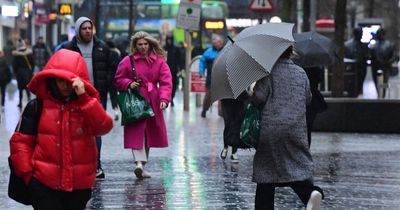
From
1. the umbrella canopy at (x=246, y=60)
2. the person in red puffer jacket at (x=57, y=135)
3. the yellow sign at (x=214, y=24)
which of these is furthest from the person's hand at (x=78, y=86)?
the yellow sign at (x=214, y=24)

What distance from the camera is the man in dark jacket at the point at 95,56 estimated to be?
11789mm

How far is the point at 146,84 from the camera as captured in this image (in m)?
12.1

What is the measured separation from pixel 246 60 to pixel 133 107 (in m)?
4.15

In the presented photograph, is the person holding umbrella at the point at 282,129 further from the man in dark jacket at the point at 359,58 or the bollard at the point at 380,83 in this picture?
the man in dark jacket at the point at 359,58

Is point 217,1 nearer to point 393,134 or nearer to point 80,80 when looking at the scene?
point 393,134

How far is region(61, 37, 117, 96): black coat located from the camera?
11.9 metres

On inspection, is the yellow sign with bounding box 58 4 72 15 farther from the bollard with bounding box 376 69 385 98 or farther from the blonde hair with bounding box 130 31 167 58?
the blonde hair with bounding box 130 31 167 58

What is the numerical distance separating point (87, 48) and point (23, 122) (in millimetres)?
5291

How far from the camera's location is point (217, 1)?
60.3 meters

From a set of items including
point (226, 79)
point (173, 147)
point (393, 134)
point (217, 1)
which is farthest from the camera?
point (217, 1)

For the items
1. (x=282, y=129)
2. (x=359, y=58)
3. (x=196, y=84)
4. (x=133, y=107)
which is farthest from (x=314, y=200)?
(x=359, y=58)

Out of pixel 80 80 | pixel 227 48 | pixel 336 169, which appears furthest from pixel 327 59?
pixel 80 80

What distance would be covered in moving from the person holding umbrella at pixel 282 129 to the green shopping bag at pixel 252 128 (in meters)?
0.03

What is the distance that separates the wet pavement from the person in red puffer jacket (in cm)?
323
